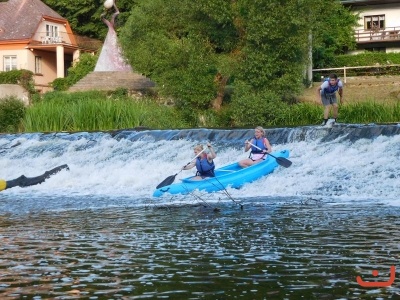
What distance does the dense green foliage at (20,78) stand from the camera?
48.9 meters

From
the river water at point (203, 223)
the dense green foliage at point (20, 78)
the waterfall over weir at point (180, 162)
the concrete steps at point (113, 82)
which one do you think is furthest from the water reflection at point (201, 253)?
the dense green foliage at point (20, 78)

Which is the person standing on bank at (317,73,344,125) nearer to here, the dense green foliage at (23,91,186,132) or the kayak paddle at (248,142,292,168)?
the kayak paddle at (248,142,292,168)

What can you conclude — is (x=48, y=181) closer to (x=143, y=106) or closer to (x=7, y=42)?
(x=143, y=106)

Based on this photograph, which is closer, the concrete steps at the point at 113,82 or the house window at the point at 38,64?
the concrete steps at the point at 113,82

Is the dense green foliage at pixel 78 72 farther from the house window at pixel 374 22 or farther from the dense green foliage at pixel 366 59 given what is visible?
the house window at pixel 374 22

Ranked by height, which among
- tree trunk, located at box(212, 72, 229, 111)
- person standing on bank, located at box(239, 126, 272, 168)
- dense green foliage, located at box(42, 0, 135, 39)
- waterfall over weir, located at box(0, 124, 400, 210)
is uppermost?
dense green foliage, located at box(42, 0, 135, 39)

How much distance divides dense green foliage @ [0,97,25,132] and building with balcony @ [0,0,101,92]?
16.7 meters

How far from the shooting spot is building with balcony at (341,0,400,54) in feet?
168

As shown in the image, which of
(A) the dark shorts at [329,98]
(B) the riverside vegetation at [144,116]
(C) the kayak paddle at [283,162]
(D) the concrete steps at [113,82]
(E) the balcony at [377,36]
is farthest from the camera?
(E) the balcony at [377,36]

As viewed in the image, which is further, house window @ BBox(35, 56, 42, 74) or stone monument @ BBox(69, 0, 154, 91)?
house window @ BBox(35, 56, 42, 74)

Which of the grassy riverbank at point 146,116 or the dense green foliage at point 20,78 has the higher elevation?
the dense green foliage at point 20,78

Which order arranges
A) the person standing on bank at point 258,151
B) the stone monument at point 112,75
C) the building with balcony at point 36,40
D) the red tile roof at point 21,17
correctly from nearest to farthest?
the person standing on bank at point 258,151
the stone monument at point 112,75
the building with balcony at point 36,40
the red tile roof at point 21,17

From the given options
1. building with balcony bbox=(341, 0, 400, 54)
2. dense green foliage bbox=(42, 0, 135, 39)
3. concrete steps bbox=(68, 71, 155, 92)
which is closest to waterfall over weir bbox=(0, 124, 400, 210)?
concrete steps bbox=(68, 71, 155, 92)

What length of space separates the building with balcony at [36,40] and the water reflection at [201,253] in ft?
140
